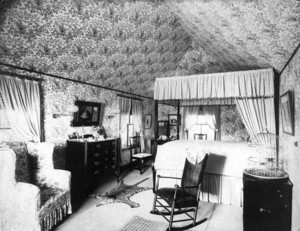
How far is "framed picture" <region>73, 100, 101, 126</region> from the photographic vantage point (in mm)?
5562

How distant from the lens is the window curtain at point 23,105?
3.95 metres

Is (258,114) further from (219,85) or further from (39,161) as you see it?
(39,161)

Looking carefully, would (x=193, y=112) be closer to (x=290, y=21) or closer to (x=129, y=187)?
(x=129, y=187)

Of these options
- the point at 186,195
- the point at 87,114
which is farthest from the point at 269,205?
the point at 87,114

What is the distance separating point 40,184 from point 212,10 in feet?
A: 12.7

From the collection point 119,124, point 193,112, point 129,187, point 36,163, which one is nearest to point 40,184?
point 36,163

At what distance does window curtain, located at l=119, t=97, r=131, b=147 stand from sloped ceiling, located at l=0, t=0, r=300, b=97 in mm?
862

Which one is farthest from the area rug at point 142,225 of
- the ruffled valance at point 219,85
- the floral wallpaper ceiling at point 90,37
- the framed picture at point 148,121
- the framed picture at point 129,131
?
the framed picture at point 148,121

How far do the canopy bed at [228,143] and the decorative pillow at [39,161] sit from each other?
7.25ft

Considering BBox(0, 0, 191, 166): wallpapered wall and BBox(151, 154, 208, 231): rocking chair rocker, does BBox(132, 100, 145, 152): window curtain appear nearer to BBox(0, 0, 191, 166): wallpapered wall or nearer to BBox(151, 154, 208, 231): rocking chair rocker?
BBox(0, 0, 191, 166): wallpapered wall

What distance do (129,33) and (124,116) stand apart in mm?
3337

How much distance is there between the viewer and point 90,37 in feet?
14.6

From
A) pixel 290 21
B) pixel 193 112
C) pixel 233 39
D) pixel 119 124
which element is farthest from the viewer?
pixel 193 112

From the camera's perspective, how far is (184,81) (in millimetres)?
5602
